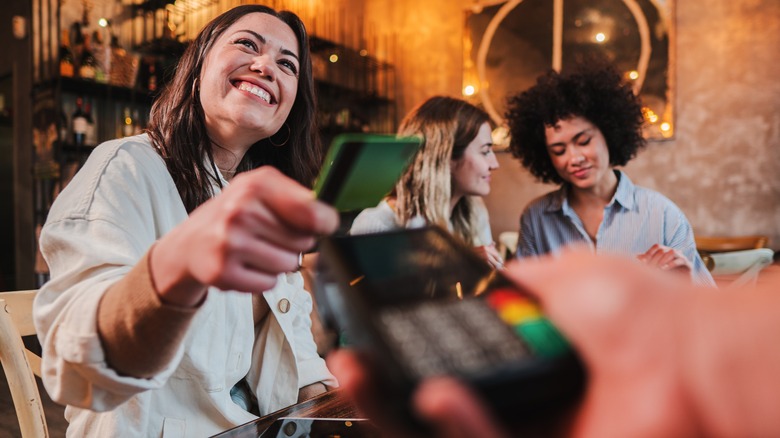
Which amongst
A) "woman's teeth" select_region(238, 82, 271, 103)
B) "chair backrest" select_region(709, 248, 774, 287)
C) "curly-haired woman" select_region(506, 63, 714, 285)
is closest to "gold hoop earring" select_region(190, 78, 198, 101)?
"woman's teeth" select_region(238, 82, 271, 103)

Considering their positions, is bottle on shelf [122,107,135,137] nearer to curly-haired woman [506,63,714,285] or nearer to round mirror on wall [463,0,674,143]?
curly-haired woman [506,63,714,285]

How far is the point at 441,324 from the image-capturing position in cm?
33

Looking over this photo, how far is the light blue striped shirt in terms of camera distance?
78.6 inches

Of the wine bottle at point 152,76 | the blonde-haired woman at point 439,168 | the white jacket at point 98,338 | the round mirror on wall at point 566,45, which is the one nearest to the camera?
the white jacket at point 98,338

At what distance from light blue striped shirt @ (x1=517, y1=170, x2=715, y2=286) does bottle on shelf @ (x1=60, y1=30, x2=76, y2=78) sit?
9.39ft

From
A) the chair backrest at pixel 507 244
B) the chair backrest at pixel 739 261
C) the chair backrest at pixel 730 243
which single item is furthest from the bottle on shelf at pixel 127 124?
the chair backrest at pixel 730 243

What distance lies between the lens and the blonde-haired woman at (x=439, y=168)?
2.12m

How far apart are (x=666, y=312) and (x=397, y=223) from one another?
5.69 ft

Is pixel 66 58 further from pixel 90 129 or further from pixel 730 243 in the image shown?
pixel 730 243

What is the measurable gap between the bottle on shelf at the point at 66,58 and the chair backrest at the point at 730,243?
407cm

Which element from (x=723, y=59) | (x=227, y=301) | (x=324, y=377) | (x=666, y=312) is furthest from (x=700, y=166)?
(x=666, y=312)

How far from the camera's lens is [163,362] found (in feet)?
1.95

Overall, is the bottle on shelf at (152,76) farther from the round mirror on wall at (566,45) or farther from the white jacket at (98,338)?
the white jacket at (98,338)

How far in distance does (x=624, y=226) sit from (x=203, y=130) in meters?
1.62
